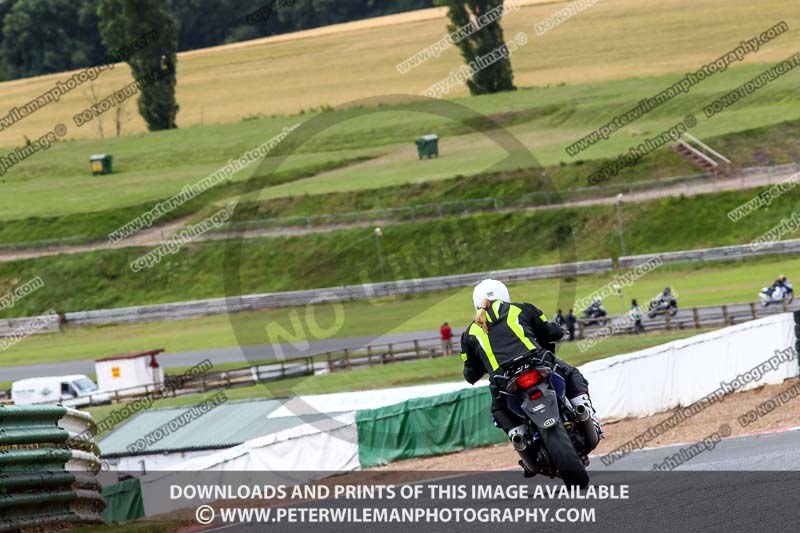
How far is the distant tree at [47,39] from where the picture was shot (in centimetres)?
13450

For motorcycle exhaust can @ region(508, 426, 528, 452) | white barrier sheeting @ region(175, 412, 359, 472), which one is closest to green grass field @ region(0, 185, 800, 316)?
white barrier sheeting @ region(175, 412, 359, 472)

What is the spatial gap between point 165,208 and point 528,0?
61.4m

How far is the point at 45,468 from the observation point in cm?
1152

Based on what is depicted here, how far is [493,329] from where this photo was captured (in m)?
9.66

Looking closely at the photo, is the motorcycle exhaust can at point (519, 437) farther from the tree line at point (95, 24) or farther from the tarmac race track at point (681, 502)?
the tree line at point (95, 24)

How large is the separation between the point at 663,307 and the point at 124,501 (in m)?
23.3

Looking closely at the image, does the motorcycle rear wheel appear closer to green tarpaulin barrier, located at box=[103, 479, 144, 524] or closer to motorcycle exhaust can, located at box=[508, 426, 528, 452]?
motorcycle exhaust can, located at box=[508, 426, 528, 452]

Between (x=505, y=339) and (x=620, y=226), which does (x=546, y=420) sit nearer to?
(x=505, y=339)

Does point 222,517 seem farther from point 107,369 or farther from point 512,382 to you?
point 107,369

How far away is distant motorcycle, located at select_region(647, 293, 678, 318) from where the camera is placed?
36438 millimetres

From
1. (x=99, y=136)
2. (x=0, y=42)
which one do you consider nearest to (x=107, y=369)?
(x=99, y=136)

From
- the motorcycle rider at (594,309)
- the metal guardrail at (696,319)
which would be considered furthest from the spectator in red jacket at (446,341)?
the motorcycle rider at (594,309)

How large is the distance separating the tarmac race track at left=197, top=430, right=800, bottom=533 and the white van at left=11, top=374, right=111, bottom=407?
27376 millimetres

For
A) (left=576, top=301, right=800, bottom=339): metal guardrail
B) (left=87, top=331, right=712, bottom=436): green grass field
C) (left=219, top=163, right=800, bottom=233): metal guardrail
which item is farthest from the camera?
(left=219, top=163, right=800, bottom=233): metal guardrail
